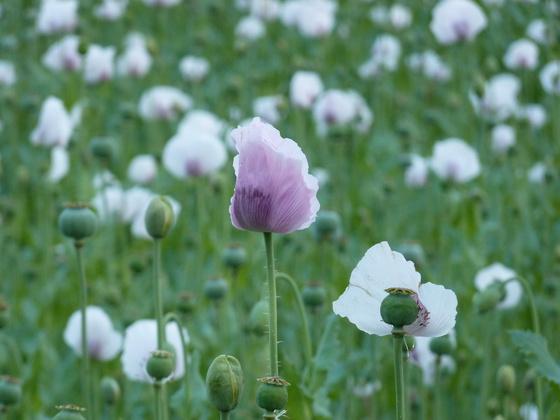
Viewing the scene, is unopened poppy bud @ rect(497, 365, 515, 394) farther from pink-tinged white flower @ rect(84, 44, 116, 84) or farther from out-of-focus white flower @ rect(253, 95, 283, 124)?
pink-tinged white flower @ rect(84, 44, 116, 84)

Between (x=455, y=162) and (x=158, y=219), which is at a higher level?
(x=455, y=162)

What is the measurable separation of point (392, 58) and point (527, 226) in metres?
1.79

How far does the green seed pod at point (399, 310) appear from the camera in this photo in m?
1.01

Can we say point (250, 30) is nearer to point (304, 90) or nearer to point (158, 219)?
point (304, 90)

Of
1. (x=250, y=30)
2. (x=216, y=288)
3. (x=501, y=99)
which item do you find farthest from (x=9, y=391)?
(x=250, y=30)

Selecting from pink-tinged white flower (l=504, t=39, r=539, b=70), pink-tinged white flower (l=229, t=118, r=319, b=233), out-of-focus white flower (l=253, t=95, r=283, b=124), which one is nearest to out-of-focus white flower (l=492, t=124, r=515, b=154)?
pink-tinged white flower (l=504, t=39, r=539, b=70)

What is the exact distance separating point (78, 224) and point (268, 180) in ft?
1.94

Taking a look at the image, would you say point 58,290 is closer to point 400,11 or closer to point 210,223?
point 210,223

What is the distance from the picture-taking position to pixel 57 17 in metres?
4.05

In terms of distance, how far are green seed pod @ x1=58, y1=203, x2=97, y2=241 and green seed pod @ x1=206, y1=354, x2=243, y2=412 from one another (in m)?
0.60

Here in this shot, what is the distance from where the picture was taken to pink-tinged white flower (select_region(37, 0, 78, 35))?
4043 mm

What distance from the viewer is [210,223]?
3.17m

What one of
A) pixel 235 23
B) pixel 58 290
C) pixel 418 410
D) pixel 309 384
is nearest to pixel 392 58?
pixel 235 23

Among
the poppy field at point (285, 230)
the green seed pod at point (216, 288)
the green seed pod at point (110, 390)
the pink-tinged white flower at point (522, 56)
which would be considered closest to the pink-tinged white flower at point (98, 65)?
the poppy field at point (285, 230)
